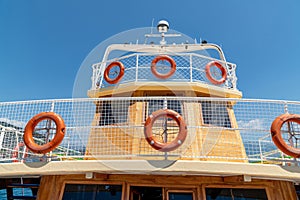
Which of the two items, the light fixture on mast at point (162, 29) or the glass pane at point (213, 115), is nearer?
the glass pane at point (213, 115)

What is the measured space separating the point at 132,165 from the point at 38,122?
2084 mm

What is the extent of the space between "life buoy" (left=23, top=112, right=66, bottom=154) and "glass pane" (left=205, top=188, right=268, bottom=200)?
10.1 ft

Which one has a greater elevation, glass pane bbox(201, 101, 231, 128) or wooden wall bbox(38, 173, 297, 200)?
glass pane bbox(201, 101, 231, 128)

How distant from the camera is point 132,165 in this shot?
3975 millimetres

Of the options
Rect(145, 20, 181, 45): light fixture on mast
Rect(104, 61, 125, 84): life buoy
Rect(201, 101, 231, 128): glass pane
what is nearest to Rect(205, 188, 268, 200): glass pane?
Rect(201, 101, 231, 128): glass pane

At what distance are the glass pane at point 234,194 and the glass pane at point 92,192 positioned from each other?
1854mm

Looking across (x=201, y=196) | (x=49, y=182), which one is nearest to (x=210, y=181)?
(x=201, y=196)

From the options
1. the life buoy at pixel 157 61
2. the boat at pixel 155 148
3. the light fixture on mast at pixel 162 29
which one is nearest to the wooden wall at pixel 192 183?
the boat at pixel 155 148

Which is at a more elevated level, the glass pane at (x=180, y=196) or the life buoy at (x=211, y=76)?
the life buoy at (x=211, y=76)

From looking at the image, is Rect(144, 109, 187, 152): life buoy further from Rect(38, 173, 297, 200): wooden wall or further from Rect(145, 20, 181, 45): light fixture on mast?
Rect(145, 20, 181, 45): light fixture on mast

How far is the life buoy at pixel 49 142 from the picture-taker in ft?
13.5

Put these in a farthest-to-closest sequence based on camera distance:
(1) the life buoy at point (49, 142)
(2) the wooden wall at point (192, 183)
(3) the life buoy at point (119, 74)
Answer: (3) the life buoy at point (119, 74) < (2) the wooden wall at point (192, 183) < (1) the life buoy at point (49, 142)

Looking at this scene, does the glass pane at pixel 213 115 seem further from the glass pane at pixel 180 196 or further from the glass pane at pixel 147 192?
the glass pane at pixel 147 192

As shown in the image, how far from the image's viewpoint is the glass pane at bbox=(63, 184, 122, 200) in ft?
15.0
